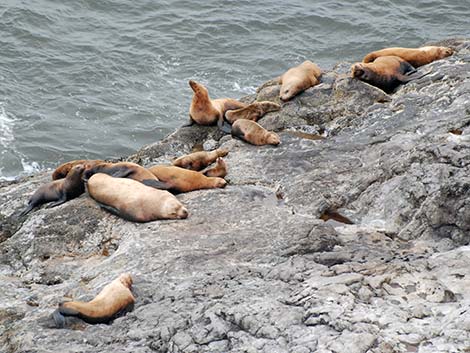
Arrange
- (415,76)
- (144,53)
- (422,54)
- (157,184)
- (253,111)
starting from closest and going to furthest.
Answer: (157,184), (253,111), (415,76), (422,54), (144,53)

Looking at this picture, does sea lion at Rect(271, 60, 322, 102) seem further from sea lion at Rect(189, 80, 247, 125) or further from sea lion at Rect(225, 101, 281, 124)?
sea lion at Rect(189, 80, 247, 125)

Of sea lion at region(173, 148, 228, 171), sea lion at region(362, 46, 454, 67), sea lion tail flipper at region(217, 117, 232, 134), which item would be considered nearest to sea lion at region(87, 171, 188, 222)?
sea lion at region(173, 148, 228, 171)

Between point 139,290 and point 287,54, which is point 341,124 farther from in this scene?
point 287,54

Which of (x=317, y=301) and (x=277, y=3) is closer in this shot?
(x=317, y=301)

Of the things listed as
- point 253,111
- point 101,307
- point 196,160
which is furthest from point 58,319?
point 253,111

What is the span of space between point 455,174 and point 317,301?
230 cm

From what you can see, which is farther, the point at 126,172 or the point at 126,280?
the point at 126,172

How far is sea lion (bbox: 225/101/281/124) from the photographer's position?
11.0 metres

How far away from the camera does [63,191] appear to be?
9219mm

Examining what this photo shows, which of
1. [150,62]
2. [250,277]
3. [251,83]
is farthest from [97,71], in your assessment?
[250,277]

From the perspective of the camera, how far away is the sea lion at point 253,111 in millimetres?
10953

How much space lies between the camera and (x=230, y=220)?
808 cm

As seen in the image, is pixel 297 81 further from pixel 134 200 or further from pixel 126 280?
pixel 126 280

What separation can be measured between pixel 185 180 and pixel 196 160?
78 cm
